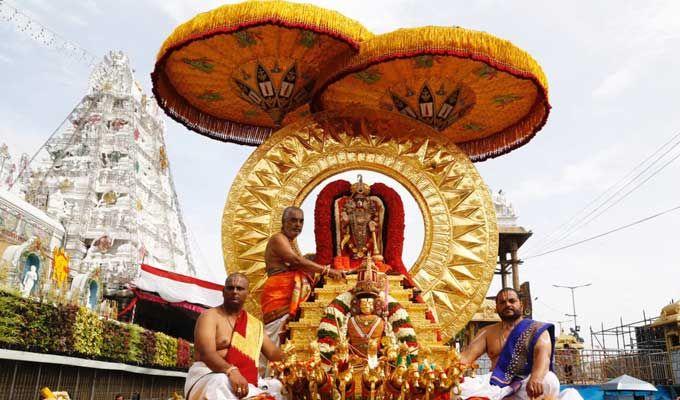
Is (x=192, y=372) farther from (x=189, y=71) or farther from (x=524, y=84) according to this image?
(x=524, y=84)

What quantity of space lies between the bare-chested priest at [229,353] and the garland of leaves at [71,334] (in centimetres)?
699

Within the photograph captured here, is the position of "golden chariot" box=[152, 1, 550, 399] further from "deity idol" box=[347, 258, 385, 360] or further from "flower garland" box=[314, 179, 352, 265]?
"deity idol" box=[347, 258, 385, 360]

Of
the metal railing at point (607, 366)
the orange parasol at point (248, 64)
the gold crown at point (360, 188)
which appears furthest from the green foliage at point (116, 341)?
the metal railing at point (607, 366)

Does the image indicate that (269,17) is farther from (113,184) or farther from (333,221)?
(113,184)

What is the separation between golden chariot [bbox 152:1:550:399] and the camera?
626 centimetres

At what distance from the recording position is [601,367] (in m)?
18.5

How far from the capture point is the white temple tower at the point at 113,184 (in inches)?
1222

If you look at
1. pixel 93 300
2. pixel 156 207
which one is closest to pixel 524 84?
pixel 93 300

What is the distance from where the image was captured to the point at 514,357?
4.19 metres

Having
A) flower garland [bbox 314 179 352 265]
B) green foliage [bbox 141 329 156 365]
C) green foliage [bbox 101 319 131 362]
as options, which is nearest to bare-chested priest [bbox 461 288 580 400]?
flower garland [bbox 314 179 352 265]

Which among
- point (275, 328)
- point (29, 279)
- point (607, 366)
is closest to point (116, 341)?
point (29, 279)

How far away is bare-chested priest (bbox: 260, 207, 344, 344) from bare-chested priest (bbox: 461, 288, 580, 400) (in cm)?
195

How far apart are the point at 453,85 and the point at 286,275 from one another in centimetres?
341

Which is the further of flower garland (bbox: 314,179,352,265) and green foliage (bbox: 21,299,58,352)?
green foliage (bbox: 21,299,58,352)
